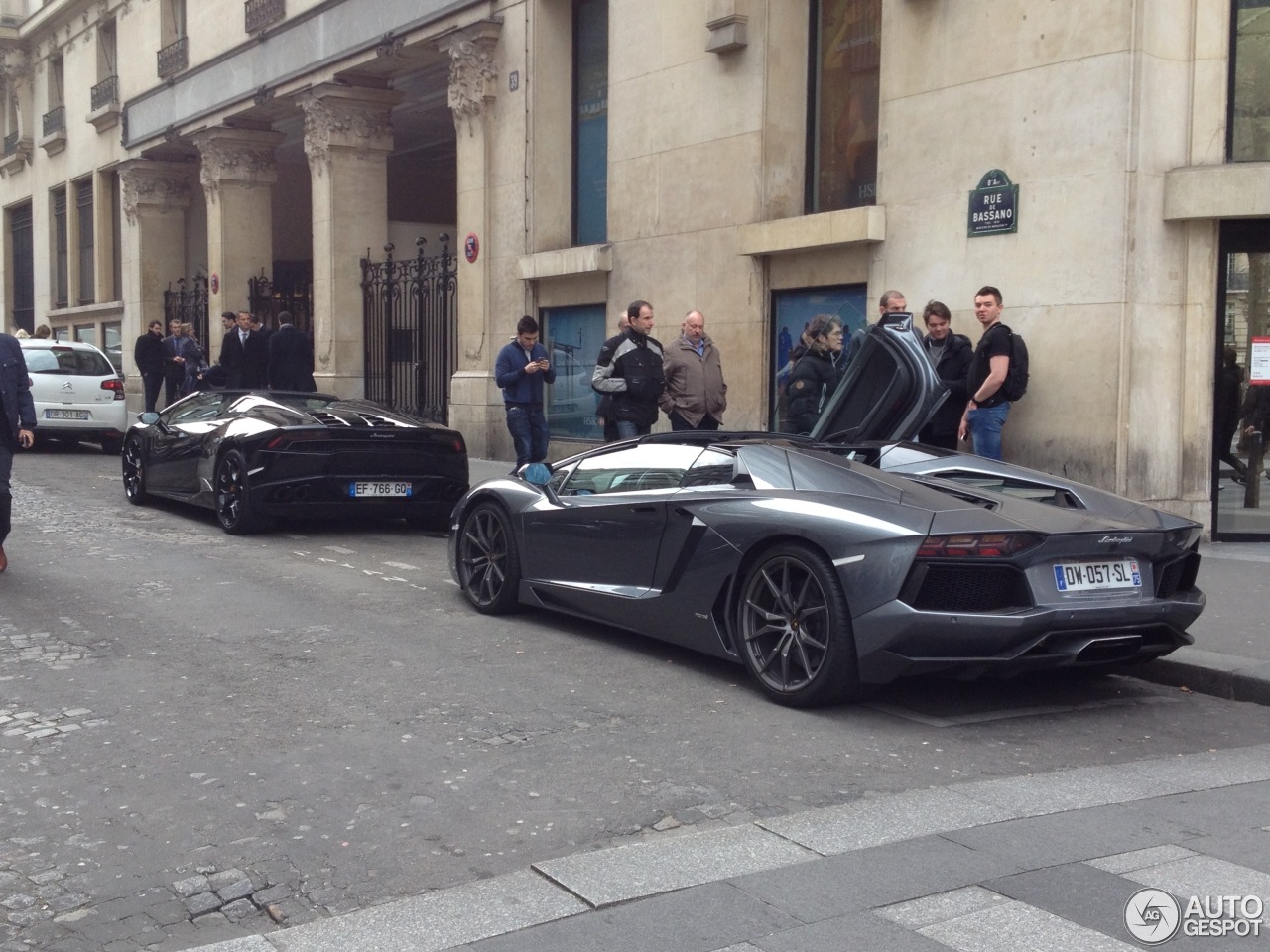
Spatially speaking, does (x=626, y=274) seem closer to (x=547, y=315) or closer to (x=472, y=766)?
(x=547, y=315)

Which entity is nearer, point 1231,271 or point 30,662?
point 30,662

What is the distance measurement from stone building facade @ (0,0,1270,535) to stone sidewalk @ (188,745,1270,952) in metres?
6.74

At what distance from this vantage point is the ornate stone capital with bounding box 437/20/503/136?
1822 centimetres

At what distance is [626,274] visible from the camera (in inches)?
637

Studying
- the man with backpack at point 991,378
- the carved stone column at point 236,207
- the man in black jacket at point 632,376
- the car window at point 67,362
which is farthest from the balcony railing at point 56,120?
the man with backpack at point 991,378

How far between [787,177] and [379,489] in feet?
18.6

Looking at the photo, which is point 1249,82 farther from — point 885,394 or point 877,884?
point 877,884

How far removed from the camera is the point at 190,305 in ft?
97.5

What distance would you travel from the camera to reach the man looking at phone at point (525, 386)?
43.3ft

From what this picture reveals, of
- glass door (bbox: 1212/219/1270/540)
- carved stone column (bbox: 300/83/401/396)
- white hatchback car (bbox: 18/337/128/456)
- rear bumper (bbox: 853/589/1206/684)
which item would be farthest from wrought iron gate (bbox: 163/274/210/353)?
rear bumper (bbox: 853/589/1206/684)

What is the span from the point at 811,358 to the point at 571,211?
7.61 m

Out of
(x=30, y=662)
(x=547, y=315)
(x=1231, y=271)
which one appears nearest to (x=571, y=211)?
(x=547, y=315)

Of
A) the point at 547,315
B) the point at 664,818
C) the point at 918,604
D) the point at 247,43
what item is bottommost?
the point at 664,818

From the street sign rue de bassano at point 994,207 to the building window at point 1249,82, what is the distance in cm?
168
